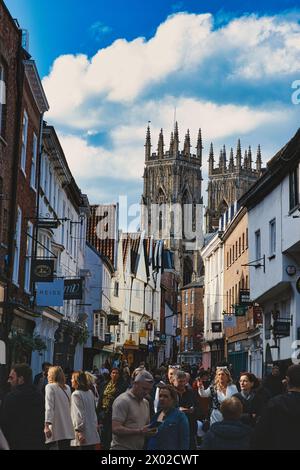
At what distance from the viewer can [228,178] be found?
167500 mm

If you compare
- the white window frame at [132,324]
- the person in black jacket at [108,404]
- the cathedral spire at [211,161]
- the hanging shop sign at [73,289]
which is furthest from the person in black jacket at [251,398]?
the cathedral spire at [211,161]

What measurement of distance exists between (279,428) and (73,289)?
→ 71.0 ft

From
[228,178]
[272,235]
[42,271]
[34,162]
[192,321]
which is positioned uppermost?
[228,178]

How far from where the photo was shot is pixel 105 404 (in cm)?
1260

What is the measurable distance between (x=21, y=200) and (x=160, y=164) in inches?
5402

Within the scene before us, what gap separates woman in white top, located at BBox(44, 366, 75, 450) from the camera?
9789mm

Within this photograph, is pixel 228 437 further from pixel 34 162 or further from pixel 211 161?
pixel 211 161

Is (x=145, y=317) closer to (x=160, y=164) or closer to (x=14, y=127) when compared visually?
(x=14, y=127)

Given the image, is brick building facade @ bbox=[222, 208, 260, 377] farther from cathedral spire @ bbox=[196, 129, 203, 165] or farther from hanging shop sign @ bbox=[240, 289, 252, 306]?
cathedral spire @ bbox=[196, 129, 203, 165]

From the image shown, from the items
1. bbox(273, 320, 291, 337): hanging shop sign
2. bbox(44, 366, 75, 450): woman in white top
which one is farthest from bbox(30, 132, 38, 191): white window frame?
bbox(44, 366, 75, 450): woman in white top

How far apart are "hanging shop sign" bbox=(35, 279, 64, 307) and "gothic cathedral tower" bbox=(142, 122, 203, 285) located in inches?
4779

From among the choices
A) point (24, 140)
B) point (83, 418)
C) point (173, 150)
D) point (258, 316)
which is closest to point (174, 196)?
point (173, 150)

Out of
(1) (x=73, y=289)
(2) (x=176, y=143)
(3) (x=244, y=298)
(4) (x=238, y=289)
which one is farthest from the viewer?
(2) (x=176, y=143)

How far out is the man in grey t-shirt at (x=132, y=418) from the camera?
26.9ft
